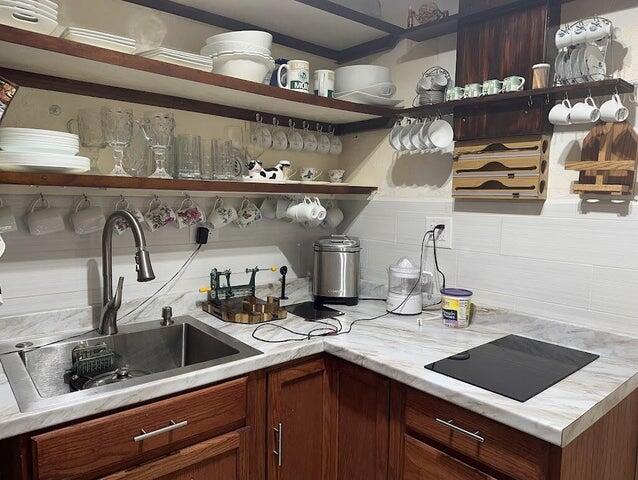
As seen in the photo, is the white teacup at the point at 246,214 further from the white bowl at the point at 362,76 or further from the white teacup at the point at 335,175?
the white bowl at the point at 362,76

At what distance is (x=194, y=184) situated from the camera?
4.99 ft

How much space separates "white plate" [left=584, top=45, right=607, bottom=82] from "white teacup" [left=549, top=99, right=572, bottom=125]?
0.35 ft

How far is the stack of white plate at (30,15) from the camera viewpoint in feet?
3.64

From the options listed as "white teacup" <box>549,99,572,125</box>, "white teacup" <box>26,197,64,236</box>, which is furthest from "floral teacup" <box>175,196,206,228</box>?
"white teacup" <box>549,99,572,125</box>

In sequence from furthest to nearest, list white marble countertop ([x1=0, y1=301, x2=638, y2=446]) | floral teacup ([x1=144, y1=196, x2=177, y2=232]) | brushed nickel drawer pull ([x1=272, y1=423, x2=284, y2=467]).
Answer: floral teacup ([x1=144, y1=196, x2=177, y2=232])
brushed nickel drawer pull ([x1=272, y1=423, x2=284, y2=467])
white marble countertop ([x1=0, y1=301, x2=638, y2=446])

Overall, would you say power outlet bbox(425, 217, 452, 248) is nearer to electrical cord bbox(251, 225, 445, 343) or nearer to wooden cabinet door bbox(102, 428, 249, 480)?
electrical cord bbox(251, 225, 445, 343)

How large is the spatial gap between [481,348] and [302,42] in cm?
150

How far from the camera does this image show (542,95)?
4.94 feet

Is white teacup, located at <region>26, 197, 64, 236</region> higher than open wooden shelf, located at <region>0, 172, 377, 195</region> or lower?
lower

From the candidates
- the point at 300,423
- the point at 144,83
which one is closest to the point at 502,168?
the point at 300,423

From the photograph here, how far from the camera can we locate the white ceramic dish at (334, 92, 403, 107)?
1.87m

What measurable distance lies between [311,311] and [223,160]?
69 centimetres

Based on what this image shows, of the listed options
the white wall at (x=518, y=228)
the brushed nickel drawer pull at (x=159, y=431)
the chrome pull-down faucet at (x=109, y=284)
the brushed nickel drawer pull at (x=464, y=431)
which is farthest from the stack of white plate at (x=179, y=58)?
the brushed nickel drawer pull at (x=464, y=431)

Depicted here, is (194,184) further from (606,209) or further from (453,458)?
(606,209)
